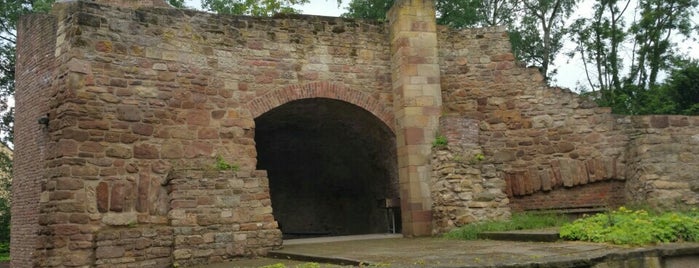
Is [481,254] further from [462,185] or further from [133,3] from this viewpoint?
[133,3]

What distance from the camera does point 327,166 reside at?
1541 centimetres

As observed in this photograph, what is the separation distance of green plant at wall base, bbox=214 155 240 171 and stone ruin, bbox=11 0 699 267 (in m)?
0.03

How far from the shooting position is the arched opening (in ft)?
40.0

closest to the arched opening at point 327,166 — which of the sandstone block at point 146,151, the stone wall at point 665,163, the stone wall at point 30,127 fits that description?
the sandstone block at point 146,151

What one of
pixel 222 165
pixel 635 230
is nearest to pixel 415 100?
pixel 222 165

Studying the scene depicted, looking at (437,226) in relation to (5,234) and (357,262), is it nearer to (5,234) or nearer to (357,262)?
(357,262)

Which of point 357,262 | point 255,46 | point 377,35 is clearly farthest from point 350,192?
point 357,262

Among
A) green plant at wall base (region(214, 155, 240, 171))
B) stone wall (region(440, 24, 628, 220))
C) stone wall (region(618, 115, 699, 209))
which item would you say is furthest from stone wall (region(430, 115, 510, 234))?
green plant at wall base (region(214, 155, 240, 171))

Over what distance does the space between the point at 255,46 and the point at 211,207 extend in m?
3.14

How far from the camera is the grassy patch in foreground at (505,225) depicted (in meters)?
9.23

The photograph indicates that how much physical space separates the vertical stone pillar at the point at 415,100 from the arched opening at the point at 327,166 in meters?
0.73

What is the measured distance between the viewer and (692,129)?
10.6 m

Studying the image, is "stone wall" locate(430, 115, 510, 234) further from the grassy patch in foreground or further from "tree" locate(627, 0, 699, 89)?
"tree" locate(627, 0, 699, 89)

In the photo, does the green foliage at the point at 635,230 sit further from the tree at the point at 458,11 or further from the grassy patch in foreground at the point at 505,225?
the tree at the point at 458,11
